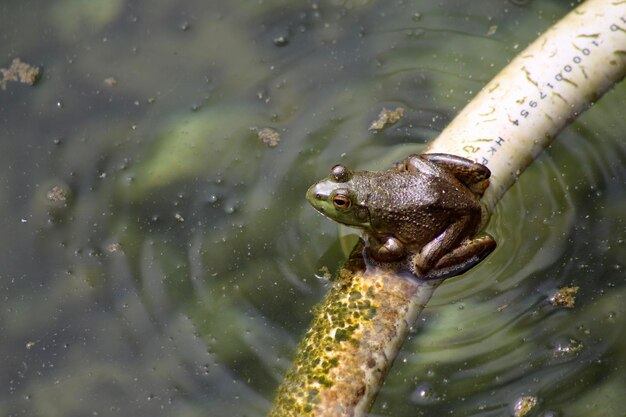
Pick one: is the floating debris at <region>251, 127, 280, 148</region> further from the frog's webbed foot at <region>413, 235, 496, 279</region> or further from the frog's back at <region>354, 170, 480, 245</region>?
the frog's webbed foot at <region>413, 235, 496, 279</region>

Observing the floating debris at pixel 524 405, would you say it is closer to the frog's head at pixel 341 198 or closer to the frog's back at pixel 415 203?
the frog's back at pixel 415 203

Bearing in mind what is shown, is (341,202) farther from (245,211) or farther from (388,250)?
(245,211)

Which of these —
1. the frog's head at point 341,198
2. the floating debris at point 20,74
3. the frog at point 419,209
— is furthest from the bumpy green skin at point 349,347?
the floating debris at point 20,74

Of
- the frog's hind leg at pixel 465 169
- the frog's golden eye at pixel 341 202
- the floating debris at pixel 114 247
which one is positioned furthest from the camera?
the floating debris at pixel 114 247

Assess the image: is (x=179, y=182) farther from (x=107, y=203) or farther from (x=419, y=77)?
(x=419, y=77)

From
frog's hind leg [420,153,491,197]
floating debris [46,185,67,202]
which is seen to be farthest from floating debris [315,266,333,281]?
floating debris [46,185,67,202]

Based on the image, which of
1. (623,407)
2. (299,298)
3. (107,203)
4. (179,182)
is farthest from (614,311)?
(107,203)
